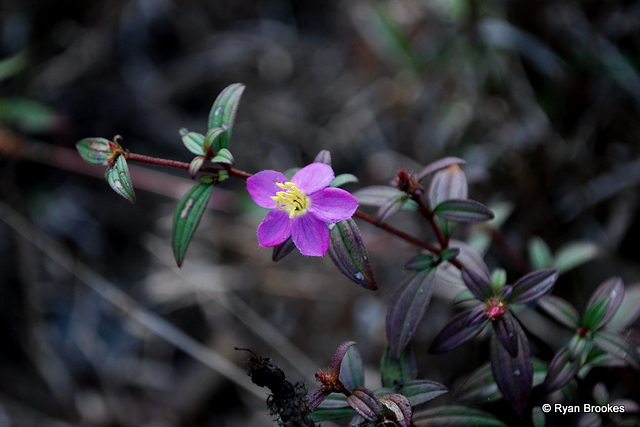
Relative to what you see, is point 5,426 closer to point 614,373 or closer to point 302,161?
point 302,161

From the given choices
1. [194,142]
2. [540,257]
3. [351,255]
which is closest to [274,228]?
[351,255]

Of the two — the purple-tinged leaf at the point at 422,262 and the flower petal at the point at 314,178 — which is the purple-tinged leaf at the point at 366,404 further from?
the flower petal at the point at 314,178

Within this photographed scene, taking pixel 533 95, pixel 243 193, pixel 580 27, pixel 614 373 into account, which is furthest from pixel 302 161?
pixel 614 373

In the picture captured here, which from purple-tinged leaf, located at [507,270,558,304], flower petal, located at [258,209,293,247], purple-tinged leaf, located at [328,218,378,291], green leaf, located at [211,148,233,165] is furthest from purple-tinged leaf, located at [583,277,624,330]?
green leaf, located at [211,148,233,165]

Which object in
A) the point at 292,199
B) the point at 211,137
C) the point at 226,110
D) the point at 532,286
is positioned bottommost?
the point at 532,286

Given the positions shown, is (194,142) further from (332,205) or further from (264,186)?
(332,205)

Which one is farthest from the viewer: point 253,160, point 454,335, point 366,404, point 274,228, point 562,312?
point 253,160
